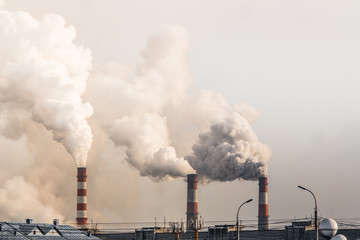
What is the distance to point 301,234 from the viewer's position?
3895 inches

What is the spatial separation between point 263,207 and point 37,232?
155ft

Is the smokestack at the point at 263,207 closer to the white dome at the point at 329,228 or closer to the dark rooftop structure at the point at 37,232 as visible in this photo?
the dark rooftop structure at the point at 37,232

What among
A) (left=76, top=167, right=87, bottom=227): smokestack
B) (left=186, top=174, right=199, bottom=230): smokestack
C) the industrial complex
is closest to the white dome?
the industrial complex

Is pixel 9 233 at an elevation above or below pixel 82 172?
below

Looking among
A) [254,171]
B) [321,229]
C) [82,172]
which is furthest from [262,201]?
[321,229]

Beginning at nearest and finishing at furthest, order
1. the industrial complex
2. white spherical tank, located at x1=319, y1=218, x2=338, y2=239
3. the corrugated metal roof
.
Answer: white spherical tank, located at x1=319, y1=218, x2=338, y2=239, the corrugated metal roof, the industrial complex

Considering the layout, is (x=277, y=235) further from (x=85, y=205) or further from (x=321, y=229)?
(x=321, y=229)

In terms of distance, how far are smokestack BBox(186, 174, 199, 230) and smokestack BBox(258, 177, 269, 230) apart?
10291mm

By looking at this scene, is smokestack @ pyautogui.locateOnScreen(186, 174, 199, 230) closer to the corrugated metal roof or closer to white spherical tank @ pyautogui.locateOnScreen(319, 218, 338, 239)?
the corrugated metal roof

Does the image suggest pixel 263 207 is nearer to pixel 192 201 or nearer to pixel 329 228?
pixel 192 201

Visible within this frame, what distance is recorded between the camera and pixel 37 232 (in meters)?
76.6

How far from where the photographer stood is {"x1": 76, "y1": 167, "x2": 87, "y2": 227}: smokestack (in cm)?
10869

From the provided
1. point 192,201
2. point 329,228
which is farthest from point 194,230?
point 329,228

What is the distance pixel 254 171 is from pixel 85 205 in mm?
25581
